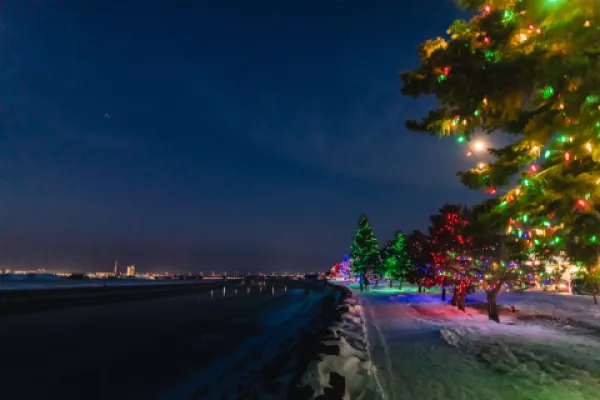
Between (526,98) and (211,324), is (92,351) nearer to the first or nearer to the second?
(211,324)

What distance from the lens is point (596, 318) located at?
2023 centimetres

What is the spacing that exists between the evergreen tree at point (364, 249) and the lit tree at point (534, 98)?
6204cm

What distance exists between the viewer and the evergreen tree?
67812 millimetres

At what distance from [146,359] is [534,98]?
48.2ft

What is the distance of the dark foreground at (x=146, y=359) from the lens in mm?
10227

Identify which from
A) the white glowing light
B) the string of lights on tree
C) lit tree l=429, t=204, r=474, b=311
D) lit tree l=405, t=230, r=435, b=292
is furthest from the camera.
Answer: lit tree l=405, t=230, r=435, b=292

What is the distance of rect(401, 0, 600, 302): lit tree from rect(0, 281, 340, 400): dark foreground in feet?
17.2

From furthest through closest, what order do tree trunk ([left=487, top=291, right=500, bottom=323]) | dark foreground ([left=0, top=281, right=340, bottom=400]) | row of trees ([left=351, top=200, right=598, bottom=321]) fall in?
row of trees ([left=351, top=200, right=598, bottom=321])
tree trunk ([left=487, top=291, right=500, bottom=323])
dark foreground ([left=0, top=281, right=340, bottom=400])

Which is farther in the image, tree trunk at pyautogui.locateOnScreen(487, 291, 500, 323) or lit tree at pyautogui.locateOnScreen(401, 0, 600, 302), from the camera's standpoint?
tree trunk at pyautogui.locateOnScreen(487, 291, 500, 323)

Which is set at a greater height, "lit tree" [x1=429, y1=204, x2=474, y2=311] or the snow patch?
"lit tree" [x1=429, y1=204, x2=474, y2=311]

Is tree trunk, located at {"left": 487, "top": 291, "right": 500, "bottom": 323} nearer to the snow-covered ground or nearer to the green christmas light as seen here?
the snow-covered ground

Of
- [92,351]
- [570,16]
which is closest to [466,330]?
[570,16]

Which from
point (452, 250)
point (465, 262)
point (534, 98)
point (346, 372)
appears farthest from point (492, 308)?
point (534, 98)

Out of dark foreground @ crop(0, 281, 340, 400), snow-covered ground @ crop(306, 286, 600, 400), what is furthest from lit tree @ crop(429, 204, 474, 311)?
dark foreground @ crop(0, 281, 340, 400)
